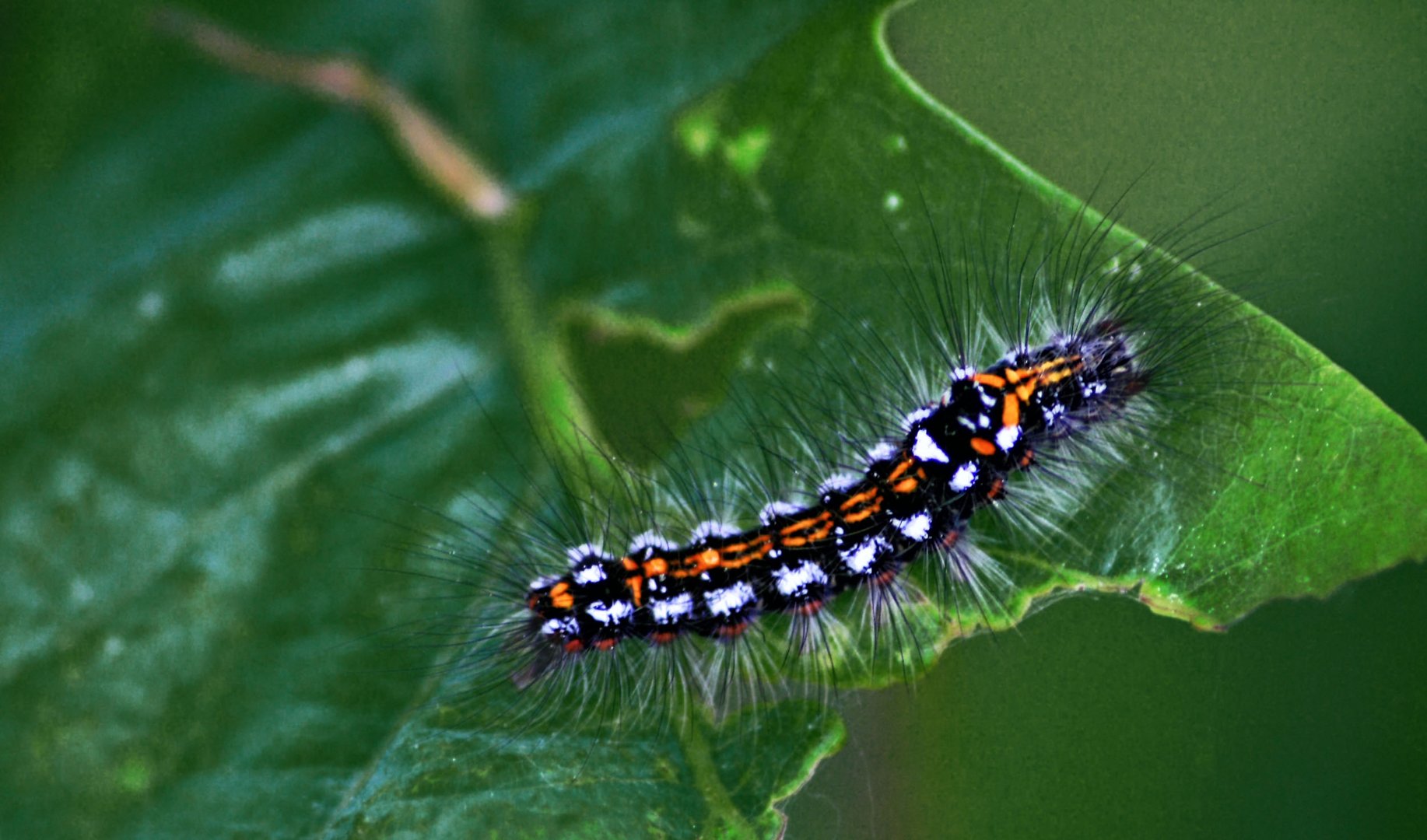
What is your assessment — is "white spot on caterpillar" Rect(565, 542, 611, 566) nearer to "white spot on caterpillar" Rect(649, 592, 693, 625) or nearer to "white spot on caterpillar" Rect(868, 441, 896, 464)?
"white spot on caterpillar" Rect(649, 592, 693, 625)

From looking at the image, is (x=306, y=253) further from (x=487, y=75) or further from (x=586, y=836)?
(x=586, y=836)

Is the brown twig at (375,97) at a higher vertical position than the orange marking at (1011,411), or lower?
higher

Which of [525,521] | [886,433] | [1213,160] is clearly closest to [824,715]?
[886,433]

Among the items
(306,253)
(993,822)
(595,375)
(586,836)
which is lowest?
(993,822)

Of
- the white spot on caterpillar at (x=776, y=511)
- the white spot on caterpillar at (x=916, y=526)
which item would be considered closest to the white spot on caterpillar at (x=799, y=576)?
the white spot on caterpillar at (x=776, y=511)

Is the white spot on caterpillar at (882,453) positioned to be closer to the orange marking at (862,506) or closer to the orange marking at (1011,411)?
the orange marking at (862,506)

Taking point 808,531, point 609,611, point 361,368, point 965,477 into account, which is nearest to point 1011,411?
point 965,477
